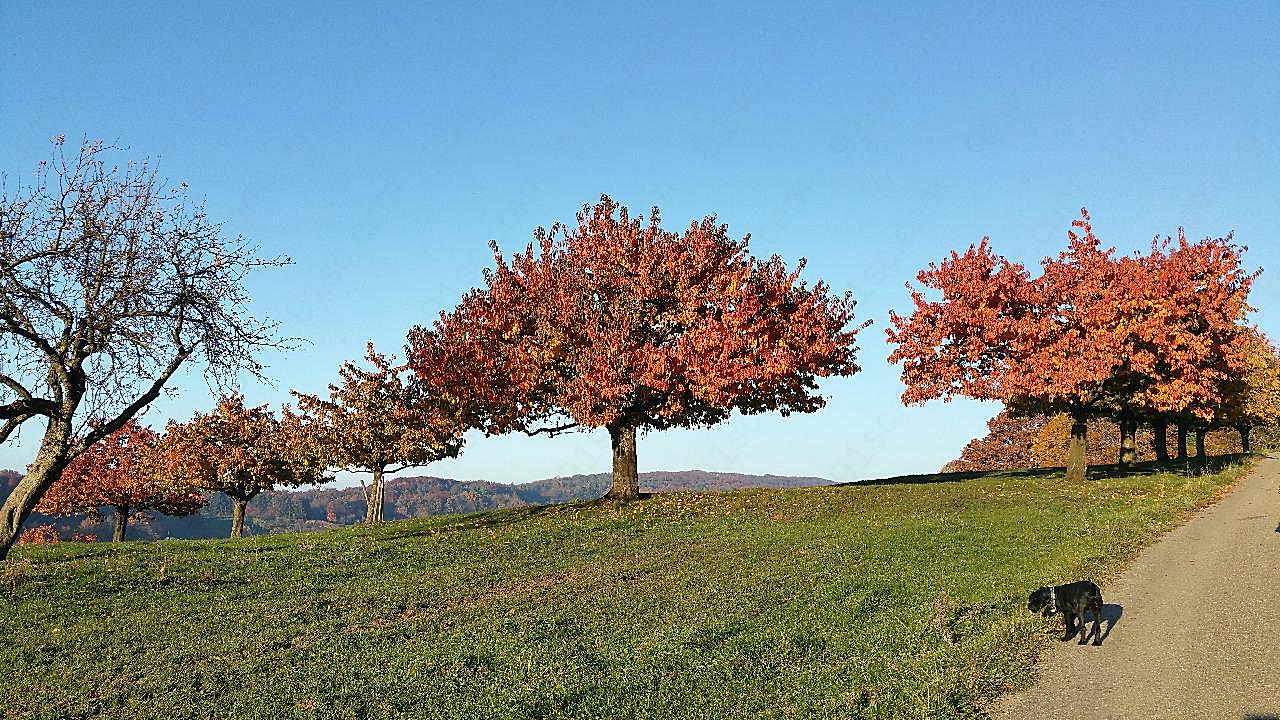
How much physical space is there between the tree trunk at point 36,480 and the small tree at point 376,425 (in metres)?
27.4

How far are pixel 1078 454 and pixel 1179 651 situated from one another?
3254 centimetres

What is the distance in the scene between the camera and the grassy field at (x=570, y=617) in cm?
1092

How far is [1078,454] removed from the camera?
40.9 m

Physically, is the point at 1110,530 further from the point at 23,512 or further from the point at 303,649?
the point at 23,512

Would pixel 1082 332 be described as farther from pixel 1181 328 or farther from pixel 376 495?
pixel 376 495

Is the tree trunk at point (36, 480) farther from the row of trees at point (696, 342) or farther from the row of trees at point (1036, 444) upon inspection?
the row of trees at point (1036, 444)

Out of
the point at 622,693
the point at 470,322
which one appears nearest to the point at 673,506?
the point at 470,322

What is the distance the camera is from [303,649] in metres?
13.8

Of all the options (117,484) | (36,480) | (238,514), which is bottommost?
(238,514)

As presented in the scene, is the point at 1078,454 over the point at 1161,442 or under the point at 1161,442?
over

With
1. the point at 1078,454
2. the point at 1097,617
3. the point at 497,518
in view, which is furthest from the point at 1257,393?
the point at 1097,617

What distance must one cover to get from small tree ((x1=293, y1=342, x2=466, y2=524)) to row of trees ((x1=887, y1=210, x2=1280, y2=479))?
25641 millimetres

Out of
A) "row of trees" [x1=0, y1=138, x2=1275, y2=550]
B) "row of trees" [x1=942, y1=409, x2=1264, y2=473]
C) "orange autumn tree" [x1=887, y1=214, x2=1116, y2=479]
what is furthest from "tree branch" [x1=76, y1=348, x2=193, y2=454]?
"row of trees" [x1=942, y1=409, x2=1264, y2=473]

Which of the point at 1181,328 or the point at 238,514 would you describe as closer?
the point at 1181,328
